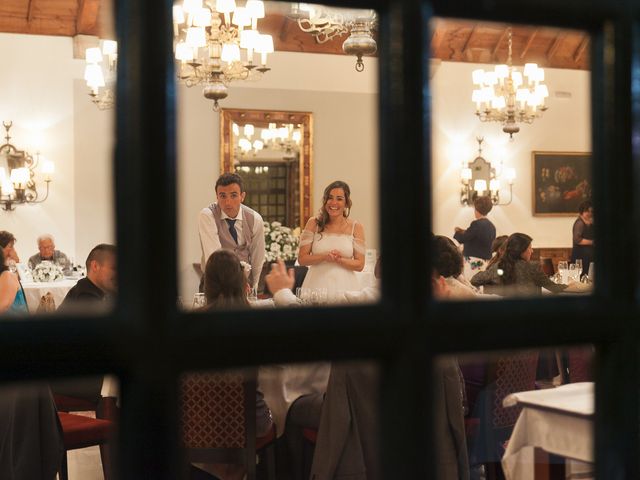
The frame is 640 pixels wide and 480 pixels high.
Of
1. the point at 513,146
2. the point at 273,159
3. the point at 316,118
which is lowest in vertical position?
the point at 273,159

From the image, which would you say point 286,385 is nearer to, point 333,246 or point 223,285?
point 223,285

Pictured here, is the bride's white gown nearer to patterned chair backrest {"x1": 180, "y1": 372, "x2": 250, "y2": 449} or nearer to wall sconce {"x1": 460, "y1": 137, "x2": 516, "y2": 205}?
patterned chair backrest {"x1": 180, "y1": 372, "x2": 250, "y2": 449}

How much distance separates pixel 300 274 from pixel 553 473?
151 inches

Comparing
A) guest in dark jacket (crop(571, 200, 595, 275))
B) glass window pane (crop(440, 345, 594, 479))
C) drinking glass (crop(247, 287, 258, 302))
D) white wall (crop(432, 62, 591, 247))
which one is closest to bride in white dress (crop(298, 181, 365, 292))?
drinking glass (crop(247, 287, 258, 302))

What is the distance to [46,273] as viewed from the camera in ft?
20.5

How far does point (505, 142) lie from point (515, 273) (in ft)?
18.4

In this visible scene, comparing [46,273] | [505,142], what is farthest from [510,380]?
[505,142]

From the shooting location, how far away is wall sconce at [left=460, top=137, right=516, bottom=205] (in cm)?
1003

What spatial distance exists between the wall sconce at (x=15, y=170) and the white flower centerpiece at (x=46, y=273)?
2.27m

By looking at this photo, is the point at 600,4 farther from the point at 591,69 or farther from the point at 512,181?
the point at 512,181

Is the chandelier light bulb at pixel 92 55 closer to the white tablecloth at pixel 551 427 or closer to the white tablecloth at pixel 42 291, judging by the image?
the white tablecloth at pixel 42 291

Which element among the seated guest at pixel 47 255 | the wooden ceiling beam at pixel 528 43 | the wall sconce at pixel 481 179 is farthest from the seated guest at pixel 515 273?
the wooden ceiling beam at pixel 528 43

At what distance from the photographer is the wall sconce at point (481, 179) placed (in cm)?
1003

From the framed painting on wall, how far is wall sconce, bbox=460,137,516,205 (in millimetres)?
348
